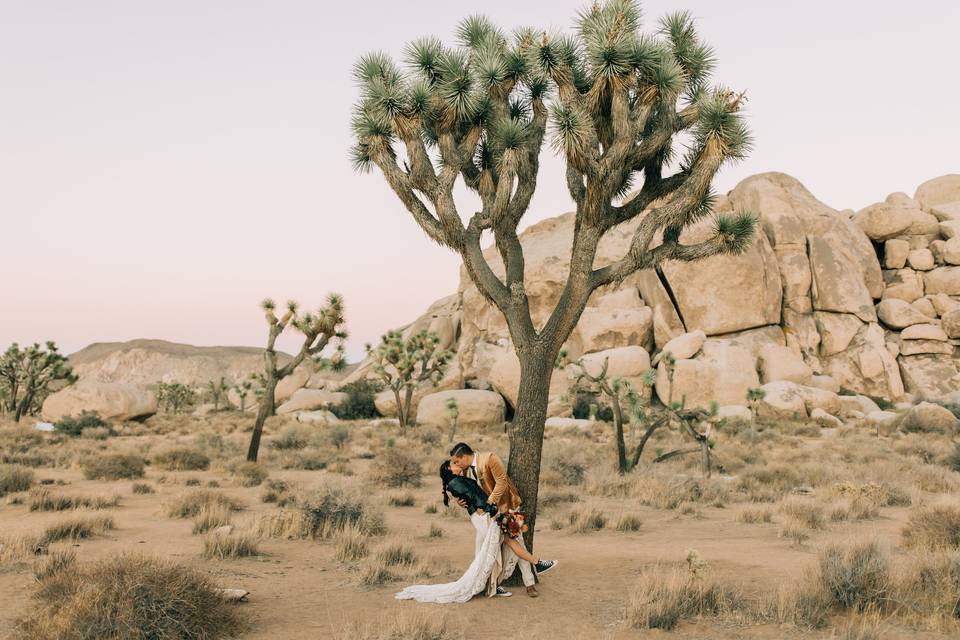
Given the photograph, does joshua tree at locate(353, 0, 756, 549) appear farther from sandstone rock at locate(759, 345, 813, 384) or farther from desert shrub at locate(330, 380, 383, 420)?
desert shrub at locate(330, 380, 383, 420)

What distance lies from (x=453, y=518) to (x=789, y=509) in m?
5.65

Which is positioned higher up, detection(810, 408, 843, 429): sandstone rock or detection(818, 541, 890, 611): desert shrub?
detection(810, 408, 843, 429): sandstone rock

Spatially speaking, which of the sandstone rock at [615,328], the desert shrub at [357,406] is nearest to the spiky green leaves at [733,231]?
the sandstone rock at [615,328]

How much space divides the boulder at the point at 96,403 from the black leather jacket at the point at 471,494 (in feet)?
98.3

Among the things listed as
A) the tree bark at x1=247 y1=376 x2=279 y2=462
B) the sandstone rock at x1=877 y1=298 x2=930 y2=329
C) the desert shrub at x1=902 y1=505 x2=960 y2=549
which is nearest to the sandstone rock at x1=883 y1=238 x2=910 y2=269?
the sandstone rock at x1=877 y1=298 x2=930 y2=329

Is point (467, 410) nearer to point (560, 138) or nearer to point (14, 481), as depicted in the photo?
point (14, 481)

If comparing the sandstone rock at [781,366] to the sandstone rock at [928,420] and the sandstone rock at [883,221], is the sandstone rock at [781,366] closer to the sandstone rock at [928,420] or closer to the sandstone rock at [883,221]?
the sandstone rock at [928,420]

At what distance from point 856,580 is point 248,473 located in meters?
12.6

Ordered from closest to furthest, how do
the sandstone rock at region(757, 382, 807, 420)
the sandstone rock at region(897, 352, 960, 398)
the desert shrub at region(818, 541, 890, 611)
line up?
the desert shrub at region(818, 541, 890, 611), the sandstone rock at region(757, 382, 807, 420), the sandstone rock at region(897, 352, 960, 398)

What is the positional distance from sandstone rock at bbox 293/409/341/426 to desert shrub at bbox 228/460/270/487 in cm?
1630

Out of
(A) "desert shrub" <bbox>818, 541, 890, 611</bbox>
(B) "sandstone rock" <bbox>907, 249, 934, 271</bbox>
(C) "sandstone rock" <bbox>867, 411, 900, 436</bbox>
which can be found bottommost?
(A) "desert shrub" <bbox>818, 541, 890, 611</bbox>

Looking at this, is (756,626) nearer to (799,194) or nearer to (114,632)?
(114,632)

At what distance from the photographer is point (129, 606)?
477 cm

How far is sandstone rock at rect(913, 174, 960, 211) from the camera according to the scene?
48.3m
